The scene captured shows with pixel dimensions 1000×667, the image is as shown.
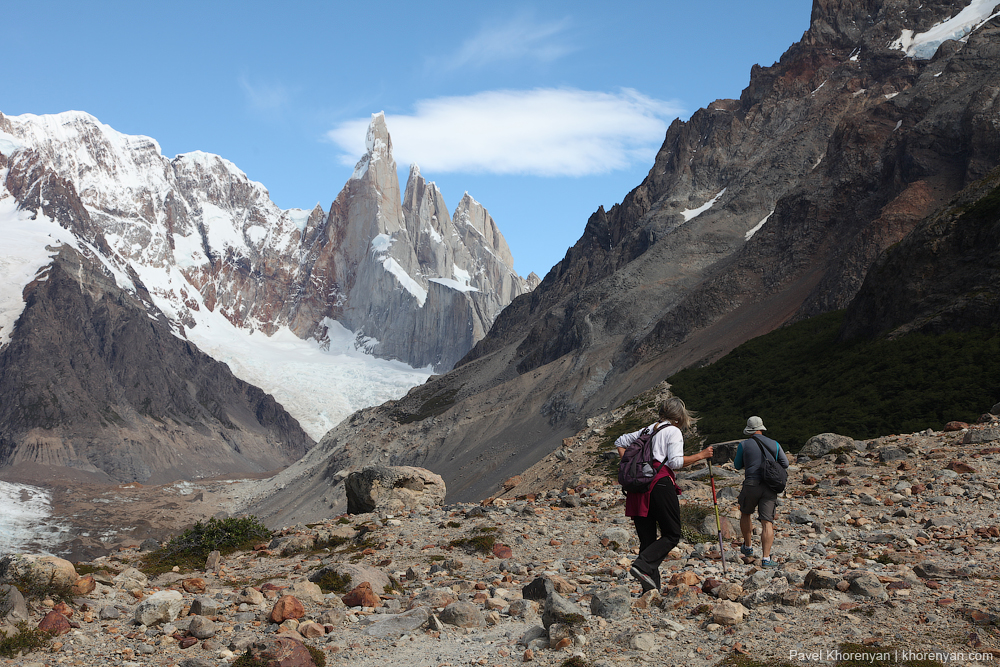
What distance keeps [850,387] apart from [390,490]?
21.3 m

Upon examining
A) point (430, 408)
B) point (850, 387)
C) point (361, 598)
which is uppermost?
point (430, 408)

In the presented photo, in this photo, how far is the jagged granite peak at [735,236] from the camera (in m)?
65.9

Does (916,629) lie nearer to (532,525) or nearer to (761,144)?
(532,525)

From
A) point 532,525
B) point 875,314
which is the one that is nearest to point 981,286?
point 875,314

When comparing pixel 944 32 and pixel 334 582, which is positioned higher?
pixel 944 32

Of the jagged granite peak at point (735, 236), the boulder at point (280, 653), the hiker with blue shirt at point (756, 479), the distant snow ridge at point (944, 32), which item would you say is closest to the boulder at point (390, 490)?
the hiker with blue shirt at point (756, 479)

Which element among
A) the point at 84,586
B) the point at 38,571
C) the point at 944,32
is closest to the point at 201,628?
the point at 84,586

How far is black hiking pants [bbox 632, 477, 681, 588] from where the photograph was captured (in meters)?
10.2

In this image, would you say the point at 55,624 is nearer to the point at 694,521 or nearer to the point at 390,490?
the point at 694,521

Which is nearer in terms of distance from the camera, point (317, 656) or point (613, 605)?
point (317, 656)

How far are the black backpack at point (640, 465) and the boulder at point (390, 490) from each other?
13.5m

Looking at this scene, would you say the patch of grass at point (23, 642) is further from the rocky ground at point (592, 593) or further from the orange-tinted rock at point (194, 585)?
the orange-tinted rock at point (194, 585)

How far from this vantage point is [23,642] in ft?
29.2

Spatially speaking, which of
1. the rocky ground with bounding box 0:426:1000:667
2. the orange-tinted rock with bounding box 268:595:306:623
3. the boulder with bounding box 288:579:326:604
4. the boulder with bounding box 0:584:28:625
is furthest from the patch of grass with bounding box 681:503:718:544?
the boulder with bounding box 0:584:28:625
